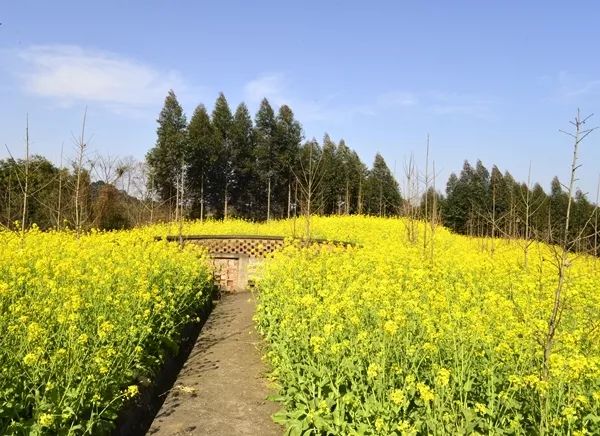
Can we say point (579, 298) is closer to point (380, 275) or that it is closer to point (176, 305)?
point (380, 275)

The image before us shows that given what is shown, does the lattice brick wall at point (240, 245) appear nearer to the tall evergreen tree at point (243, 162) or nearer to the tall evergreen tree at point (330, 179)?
the tall evergreen tree at point (330, 179)

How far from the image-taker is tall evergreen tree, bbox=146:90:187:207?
3922cm

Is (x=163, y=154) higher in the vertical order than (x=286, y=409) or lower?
higher

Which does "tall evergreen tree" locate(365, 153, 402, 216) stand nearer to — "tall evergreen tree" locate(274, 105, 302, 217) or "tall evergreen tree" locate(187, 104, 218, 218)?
"tall evergreen tree" locate(274, 105, 302, 217)

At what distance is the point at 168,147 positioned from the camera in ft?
129

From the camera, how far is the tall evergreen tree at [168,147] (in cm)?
3922

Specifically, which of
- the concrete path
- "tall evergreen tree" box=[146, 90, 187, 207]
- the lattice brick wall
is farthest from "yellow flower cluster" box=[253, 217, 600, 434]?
"tall evergreen tree" box=[146, 90, 187, 207]

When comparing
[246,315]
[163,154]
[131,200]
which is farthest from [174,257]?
[163,154]

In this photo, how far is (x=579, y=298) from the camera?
6.83m

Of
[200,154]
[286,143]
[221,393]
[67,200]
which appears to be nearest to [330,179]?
[286,143]

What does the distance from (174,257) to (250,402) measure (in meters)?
5.90

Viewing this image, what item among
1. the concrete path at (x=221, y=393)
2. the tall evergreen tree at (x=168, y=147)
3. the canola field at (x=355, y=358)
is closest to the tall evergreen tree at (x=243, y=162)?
the tall evergreen tree at (x=168, y=147)

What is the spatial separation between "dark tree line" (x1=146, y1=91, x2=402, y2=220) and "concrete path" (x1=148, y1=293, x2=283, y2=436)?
31.9 metres

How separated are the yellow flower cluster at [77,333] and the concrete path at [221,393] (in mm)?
514
